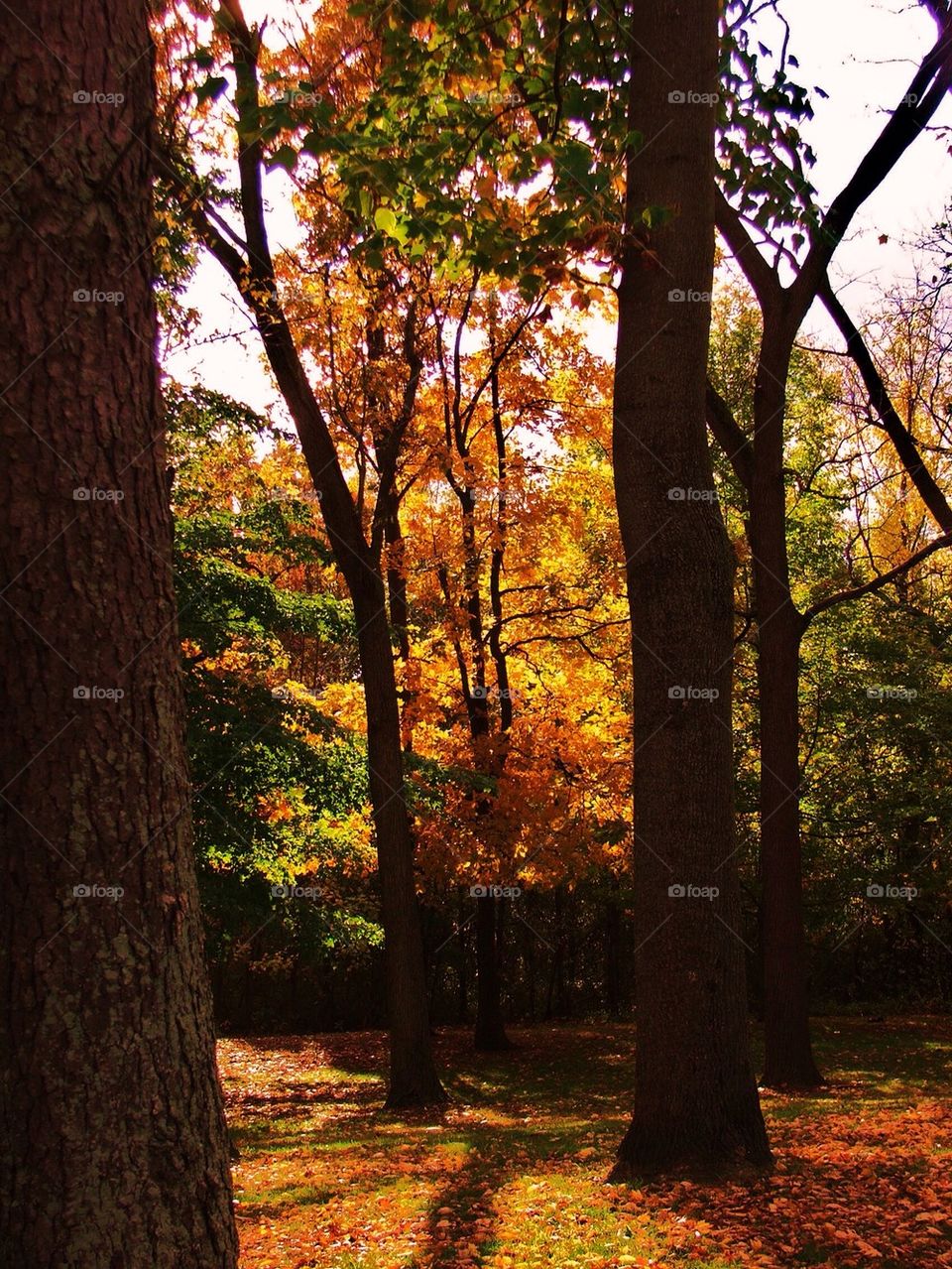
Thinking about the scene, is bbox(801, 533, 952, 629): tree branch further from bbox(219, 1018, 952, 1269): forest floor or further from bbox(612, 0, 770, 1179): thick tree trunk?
bbox(612, 0, 770, 1179): thick tree trunk

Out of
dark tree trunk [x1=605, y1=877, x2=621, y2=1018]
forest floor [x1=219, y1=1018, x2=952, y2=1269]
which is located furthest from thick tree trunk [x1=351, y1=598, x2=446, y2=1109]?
dark tree trunk [x1=605, y1=877, x2=621, y2=1018]

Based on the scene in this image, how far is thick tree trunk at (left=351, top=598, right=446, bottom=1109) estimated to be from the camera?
12.7 m

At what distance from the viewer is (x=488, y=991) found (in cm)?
1862

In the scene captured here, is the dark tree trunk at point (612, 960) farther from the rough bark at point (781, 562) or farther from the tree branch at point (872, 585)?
the tree branch at point (872, 585)

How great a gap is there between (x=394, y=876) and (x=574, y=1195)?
7.14 metres

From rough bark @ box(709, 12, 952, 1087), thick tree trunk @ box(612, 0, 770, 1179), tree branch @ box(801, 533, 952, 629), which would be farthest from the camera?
tree branch @ box(801, 533, 952, 629)

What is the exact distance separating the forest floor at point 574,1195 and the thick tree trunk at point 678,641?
54 centimetres

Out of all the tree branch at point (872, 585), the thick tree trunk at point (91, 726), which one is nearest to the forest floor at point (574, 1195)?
the thick tree trunk at point (91, 726)

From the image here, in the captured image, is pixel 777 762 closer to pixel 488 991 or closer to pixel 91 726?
pixel 488 991

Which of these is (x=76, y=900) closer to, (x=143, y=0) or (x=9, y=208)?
(x=9, y=208)

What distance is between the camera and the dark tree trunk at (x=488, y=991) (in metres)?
18.4

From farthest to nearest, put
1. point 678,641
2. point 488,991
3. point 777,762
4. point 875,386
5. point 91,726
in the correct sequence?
point 488,991 → point 875,386 → point 777,762 → point 678,641 → point 91,726

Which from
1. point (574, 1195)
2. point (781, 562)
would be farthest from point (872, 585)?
point (574, 1195)

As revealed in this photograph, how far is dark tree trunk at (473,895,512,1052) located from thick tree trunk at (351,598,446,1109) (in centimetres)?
545
